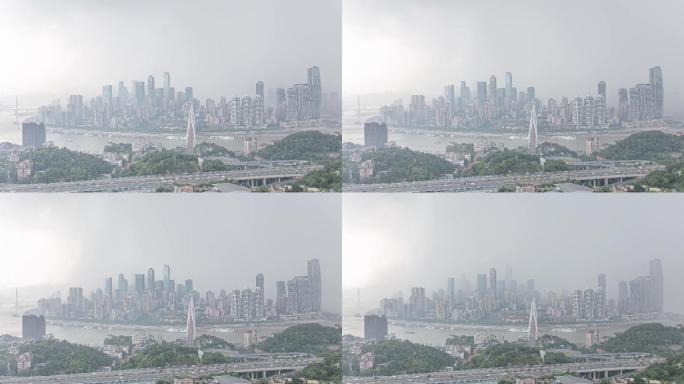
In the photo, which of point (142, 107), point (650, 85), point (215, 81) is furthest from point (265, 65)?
point (650, 85)

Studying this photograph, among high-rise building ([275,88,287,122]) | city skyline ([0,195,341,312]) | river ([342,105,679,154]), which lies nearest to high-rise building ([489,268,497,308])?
river ([342,105,679,154])


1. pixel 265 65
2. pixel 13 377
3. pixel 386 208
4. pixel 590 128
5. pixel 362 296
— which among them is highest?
pixel 265 65

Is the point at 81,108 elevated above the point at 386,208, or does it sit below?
above

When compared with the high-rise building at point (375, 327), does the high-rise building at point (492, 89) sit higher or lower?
higher

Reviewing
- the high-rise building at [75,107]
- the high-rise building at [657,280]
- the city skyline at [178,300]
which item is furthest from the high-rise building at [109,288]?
the high-rise building at [657,280]

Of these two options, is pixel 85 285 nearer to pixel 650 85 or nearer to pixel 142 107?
pixel 142 107

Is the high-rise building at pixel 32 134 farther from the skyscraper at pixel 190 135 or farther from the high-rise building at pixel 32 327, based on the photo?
the high-rise building at pixel 32 327
